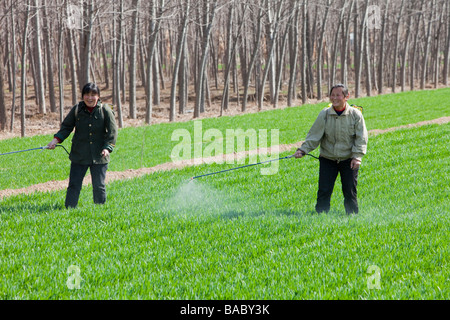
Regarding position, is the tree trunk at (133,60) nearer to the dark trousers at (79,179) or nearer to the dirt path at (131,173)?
the dirt path at (131,173)

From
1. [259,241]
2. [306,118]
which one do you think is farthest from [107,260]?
[306,118]

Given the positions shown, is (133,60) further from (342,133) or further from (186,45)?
(342,133)

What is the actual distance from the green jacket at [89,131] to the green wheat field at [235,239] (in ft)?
2.77

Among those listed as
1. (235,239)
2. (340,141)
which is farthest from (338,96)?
(235,239)

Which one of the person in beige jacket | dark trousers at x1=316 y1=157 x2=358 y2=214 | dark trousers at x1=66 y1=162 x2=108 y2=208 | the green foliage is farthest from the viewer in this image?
dark trousers at x1=66 y1=162 x2=108 y2=208

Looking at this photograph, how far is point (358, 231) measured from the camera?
6109mm

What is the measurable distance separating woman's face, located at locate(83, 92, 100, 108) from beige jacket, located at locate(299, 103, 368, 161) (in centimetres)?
332

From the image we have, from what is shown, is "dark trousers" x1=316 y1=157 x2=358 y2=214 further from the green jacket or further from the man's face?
the green jacket

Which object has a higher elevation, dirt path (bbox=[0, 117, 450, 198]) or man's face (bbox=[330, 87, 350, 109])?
man's face (bbox=[330, 87, 350, 109])

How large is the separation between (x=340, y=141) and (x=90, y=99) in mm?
3866

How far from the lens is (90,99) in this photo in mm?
7340

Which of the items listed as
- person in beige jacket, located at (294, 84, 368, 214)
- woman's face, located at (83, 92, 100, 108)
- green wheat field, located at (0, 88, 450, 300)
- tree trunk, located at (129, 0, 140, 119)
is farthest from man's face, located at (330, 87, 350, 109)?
tree trunk, located at (129, 0, 140, 119)

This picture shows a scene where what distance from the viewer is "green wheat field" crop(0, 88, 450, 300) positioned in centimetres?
441
